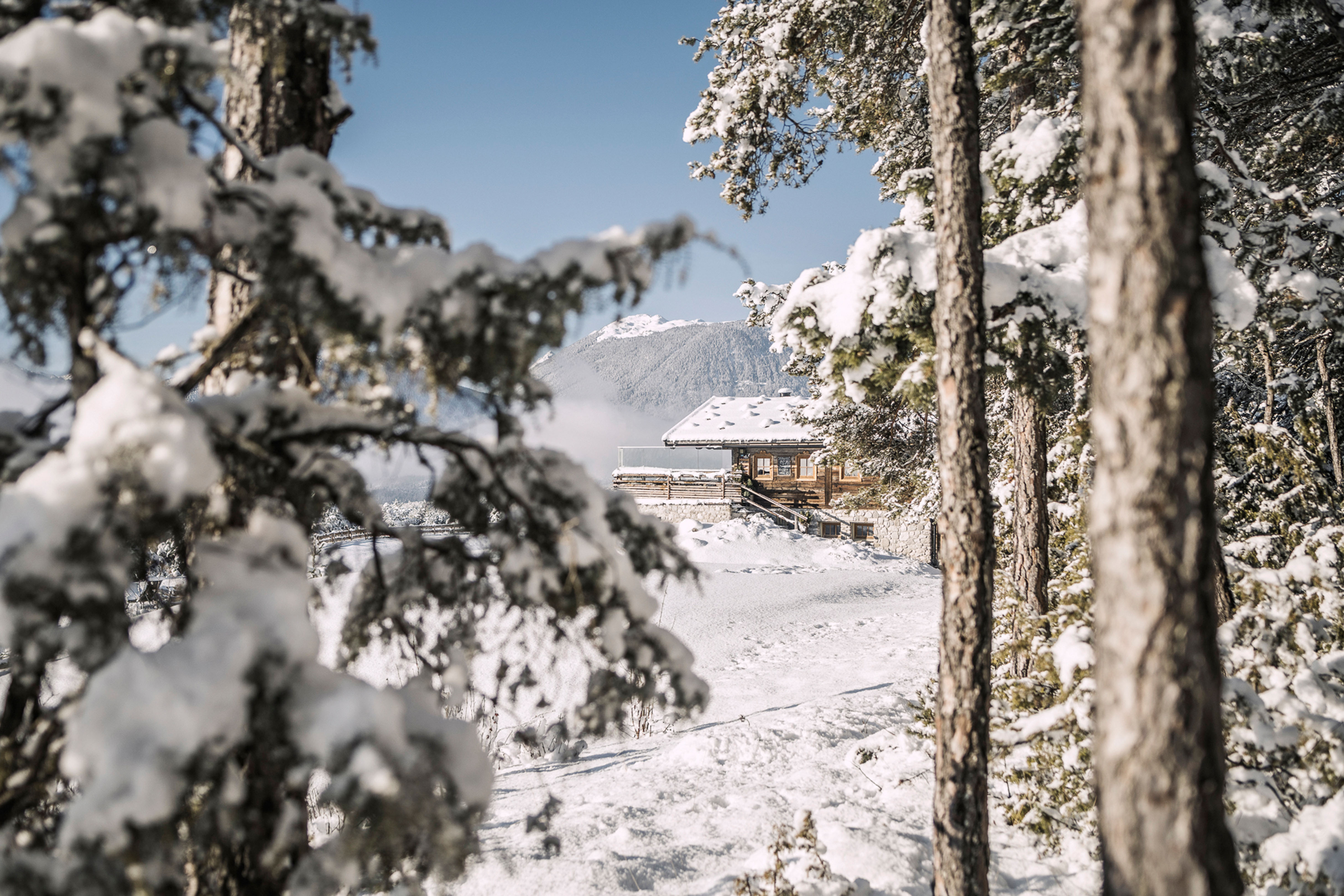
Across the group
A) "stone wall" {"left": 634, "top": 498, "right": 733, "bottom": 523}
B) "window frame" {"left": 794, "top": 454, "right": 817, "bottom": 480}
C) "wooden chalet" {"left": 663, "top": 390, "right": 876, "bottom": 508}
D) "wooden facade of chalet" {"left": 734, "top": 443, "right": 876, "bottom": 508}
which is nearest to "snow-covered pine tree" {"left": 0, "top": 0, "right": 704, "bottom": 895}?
"stone wall" {"left": 634, "top": 498, "right": 733, "bottom": 523}

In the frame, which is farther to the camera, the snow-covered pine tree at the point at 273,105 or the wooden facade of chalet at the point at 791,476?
the wooden facade of chalet at the point at 791,476

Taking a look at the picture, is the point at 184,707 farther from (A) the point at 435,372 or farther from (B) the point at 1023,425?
(B) the point at 1023,425

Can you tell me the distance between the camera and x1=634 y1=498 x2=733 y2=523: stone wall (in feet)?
90.1

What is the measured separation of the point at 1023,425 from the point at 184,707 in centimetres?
747

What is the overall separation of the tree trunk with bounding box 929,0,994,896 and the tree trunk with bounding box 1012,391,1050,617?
139 inches

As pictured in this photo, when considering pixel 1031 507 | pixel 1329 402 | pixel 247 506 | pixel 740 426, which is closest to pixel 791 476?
pixel 740 426

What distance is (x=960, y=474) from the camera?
4.16 meters

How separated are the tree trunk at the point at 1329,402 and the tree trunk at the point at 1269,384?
52cm

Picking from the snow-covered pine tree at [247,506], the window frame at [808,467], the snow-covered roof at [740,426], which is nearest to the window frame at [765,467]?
the window frame at [808,467]

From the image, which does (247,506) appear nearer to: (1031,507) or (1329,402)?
(1031,507)

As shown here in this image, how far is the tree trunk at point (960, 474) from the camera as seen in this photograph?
390 cm

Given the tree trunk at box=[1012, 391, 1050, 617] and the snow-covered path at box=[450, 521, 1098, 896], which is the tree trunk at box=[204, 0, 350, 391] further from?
the tree trunk at box=[1012, 391, 1050, 617]

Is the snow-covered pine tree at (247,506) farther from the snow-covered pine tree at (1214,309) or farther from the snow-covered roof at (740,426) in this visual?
the snow-covered roof at (740,426)

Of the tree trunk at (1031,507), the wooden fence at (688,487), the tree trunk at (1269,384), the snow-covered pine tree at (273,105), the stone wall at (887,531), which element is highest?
the snow-covered pine tree at (273,105)
